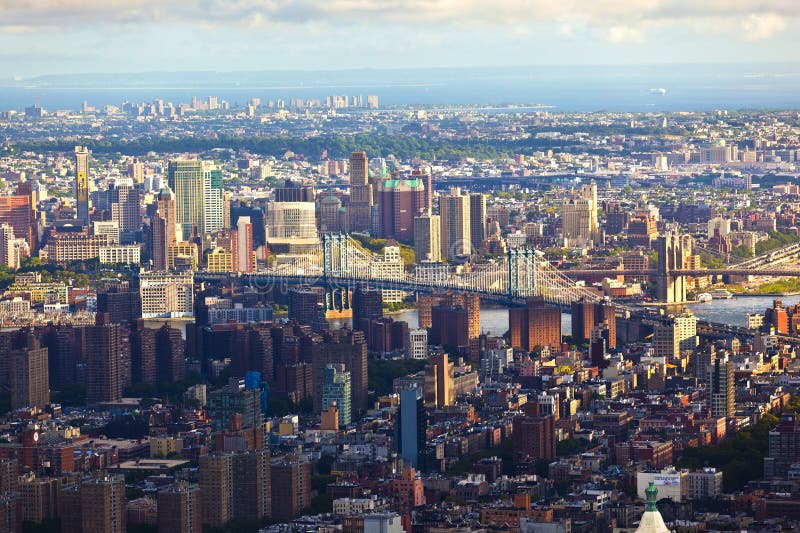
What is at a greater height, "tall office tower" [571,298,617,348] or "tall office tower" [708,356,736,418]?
"tall office tower" [708,356,736,418]

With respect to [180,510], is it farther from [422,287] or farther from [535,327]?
[422,287]

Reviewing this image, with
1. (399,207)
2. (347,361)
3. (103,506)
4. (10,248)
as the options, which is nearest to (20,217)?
(10,248)

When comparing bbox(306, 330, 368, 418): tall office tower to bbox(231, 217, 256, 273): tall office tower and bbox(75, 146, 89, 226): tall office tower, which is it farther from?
bbox(75, 146, 89, 226): tall office tower

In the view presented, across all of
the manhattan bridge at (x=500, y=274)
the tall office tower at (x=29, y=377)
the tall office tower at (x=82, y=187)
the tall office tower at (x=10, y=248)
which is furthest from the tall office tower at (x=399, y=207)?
the tall office tower at (x=29, y=377)

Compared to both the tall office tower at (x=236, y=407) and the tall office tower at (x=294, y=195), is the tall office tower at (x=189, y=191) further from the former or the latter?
the tall office tower at (x=236, y=407)

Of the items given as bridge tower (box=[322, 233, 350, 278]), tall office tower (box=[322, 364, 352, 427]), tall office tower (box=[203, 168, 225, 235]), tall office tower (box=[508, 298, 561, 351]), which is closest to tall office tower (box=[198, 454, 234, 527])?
tall office tower (box=[322, 364, 352, 427])
